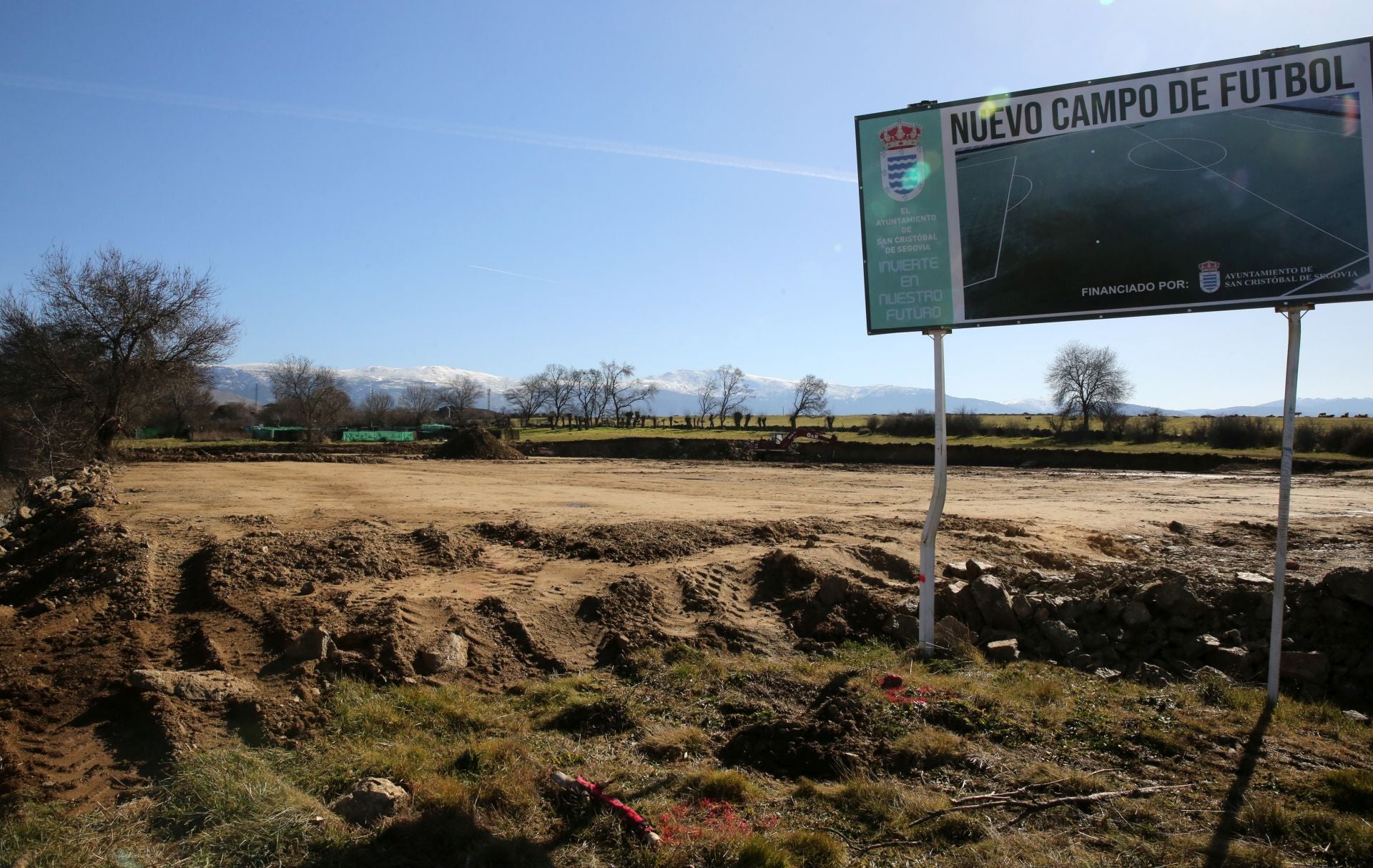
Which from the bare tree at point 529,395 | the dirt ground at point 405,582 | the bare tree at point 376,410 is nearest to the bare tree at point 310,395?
the bare tree at point 376,410

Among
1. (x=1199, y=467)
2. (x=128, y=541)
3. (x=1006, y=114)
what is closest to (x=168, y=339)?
(x=128, y=541)

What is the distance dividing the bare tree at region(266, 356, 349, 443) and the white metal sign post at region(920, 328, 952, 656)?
60.6 metres

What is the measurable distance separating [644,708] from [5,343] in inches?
1478

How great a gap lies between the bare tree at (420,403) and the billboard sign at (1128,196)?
3298 inches

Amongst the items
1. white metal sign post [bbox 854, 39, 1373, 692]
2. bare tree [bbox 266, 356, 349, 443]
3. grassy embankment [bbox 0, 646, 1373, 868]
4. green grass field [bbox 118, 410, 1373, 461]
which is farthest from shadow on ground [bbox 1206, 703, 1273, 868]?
bare tree [bbox 266, 356, 349, 443]

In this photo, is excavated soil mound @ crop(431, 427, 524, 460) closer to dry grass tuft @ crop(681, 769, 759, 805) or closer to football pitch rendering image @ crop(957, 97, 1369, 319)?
football pitch rendering image @ crop(957, 97, 1369, 319)

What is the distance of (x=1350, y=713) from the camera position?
6.22m

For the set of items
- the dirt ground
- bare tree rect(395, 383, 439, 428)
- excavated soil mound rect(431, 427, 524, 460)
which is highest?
bare tree rect(395, 383, 439, 428)

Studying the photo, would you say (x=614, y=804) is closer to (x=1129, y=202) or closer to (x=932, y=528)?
(x=932, y=528)

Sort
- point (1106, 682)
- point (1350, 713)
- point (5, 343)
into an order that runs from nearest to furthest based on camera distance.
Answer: point (1350, 713), point (1106, 682), point (5, 343)

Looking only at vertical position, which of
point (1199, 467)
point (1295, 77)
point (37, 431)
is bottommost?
point (1199, 467)

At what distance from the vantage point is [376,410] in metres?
98.8

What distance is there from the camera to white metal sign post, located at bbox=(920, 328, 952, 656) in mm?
7414

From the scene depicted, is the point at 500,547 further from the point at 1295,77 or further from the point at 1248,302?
the point at 1295,77
